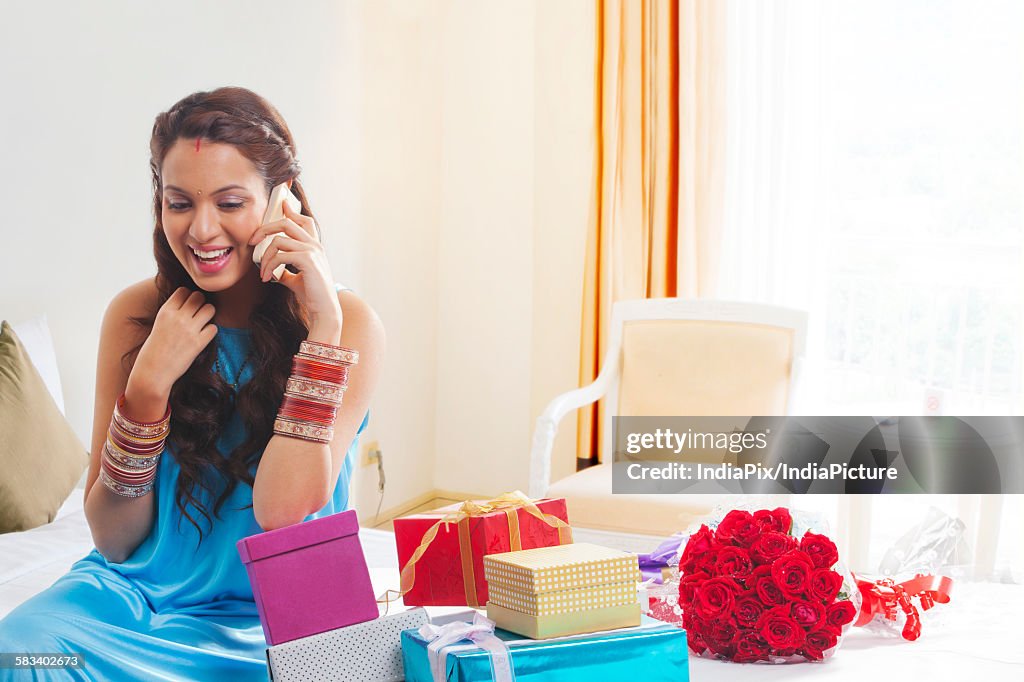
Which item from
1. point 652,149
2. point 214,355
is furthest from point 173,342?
point 652,149

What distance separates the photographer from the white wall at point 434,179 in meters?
3.01

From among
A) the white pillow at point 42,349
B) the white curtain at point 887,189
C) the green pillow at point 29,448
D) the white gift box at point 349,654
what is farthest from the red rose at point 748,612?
the white curtain at point 887,189

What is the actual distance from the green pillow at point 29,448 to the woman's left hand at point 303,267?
3.35 ft

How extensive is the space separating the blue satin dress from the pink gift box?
131mm

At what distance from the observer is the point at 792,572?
1.53m

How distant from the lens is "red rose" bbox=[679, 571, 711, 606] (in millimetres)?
1566

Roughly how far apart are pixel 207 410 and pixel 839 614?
99cm

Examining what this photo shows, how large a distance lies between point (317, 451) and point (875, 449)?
2065mm

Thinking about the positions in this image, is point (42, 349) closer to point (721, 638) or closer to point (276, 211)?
point (276, 211)

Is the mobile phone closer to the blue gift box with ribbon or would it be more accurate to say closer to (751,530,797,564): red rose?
the blue gift box with ribbon

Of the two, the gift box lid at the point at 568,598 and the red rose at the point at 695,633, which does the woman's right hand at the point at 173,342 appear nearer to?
the gift box lid at the point at 568,598

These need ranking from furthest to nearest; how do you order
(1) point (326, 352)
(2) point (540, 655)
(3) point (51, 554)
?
(3) point (51, 554) < (1) point (326, 352) < (2) point (540, 655)

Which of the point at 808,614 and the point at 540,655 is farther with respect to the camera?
the point at 808,614

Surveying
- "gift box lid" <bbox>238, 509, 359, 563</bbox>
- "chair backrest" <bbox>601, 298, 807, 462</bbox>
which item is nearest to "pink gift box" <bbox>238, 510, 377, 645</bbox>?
"gift box lid" <bbox>238, 509, 359, 563</bbox>
